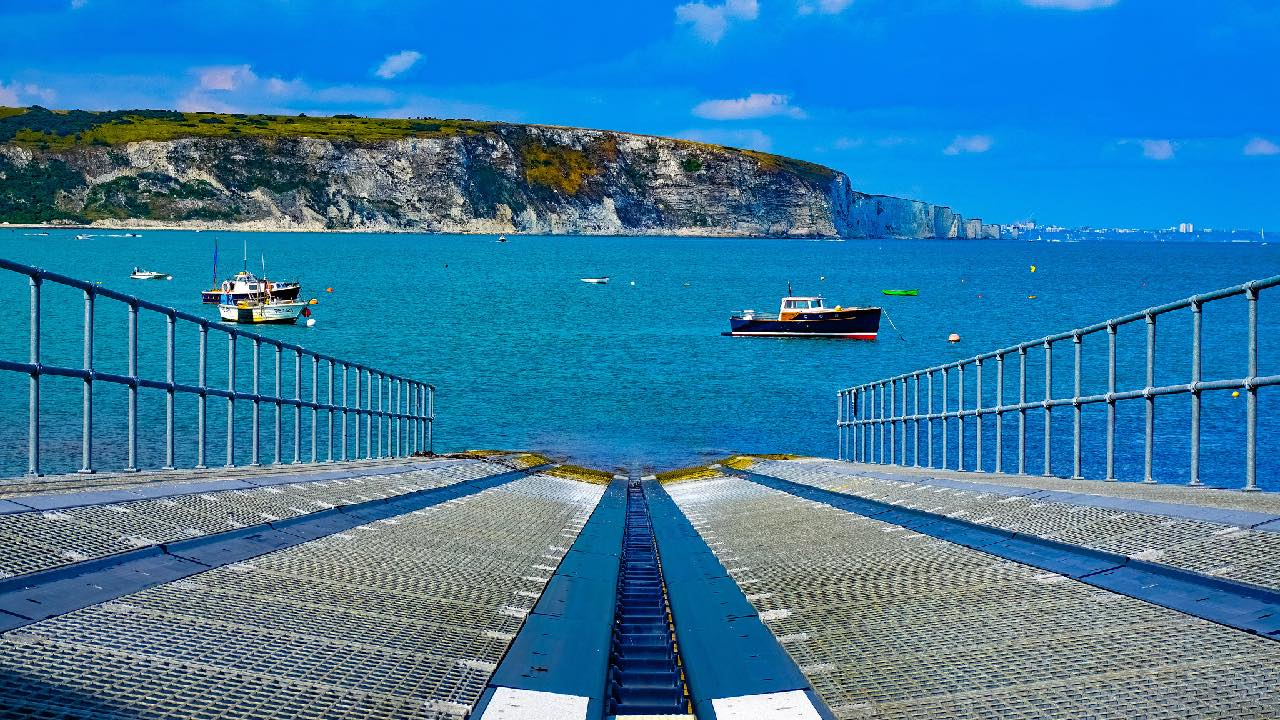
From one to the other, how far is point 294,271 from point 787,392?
345ft

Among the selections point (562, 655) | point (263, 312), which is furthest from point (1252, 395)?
point (263, 312)

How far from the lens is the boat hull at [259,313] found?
3627 inches

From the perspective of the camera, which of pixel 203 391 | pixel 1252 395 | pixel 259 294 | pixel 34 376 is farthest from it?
pixel 259 294

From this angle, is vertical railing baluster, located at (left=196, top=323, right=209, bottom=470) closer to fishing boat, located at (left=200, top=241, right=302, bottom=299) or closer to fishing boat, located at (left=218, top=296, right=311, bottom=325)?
fishing boat, located at (left=218, top=296, right=311, bottom=325)

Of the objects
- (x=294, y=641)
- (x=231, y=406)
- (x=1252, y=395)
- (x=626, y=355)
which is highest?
(x=626, y=355)

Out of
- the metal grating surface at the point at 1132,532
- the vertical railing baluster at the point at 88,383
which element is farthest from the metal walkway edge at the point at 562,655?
the vertical railing baluster at the point at 88,383

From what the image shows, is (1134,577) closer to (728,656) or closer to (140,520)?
(728,656)

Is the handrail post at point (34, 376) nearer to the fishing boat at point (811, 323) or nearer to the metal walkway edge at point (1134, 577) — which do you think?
the metal walkway edge at point (1134, 577)

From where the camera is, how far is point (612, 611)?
6312 millimetres

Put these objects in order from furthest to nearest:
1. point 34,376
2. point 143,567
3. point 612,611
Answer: point 34,376 < point 612,611 < point 143,567

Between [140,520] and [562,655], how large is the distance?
2.86 metres

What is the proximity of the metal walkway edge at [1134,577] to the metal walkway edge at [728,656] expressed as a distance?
1342mm

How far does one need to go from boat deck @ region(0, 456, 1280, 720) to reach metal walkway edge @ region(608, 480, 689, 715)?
0.09 feet

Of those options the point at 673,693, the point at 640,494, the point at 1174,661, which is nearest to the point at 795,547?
the point at 673,693
